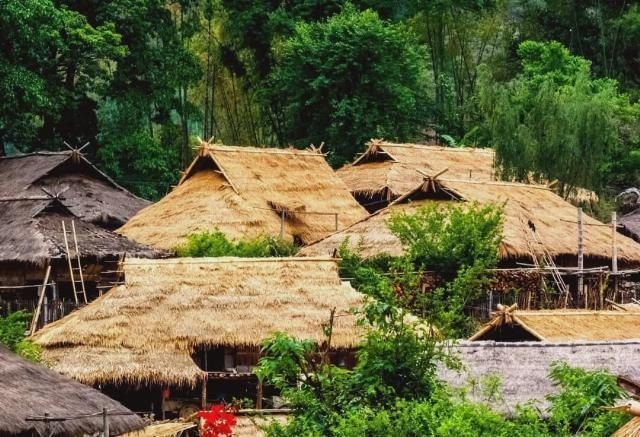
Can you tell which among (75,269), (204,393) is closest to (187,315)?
(204,393)

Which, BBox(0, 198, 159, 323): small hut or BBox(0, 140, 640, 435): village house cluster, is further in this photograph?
BBox(0, 198, 159, 323): small hut

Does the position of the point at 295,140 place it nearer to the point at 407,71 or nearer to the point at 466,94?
the point at 407,71

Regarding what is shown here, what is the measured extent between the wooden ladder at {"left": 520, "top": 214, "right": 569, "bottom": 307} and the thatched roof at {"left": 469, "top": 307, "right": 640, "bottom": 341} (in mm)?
4736

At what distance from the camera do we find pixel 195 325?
20.5 meters

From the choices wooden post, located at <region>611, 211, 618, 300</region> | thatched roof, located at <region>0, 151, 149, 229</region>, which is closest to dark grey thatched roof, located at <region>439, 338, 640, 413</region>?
wooden post, located at <region>611, 211, 618, 300</region>

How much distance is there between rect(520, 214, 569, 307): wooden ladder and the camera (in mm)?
24266

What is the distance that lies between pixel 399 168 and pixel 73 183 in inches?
290

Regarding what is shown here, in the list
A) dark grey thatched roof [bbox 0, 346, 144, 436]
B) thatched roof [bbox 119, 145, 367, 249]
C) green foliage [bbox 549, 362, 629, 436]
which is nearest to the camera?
green foliage [bbox 549, 362, 629, 436]

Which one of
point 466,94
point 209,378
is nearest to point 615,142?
point 466,94

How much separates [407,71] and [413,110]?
2208 mm

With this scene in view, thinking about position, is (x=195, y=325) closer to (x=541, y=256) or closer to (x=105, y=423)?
(x=105, y=423)

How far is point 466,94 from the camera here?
4462cm

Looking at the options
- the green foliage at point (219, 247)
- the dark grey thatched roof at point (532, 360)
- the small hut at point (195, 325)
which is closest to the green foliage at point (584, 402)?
the dark grey thatched roof at point (532, 360)

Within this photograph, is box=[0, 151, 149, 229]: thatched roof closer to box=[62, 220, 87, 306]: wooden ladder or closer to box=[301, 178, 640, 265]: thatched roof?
box=[62, 220, 87, 306]: wooden ladder
